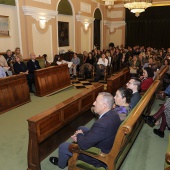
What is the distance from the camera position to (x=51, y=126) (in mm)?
2904

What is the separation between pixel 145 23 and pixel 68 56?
26.8 feet

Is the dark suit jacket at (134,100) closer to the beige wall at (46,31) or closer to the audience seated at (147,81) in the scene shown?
the audience seated at (147,81)

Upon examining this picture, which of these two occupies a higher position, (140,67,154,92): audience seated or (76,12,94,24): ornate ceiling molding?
(76,12,94,24): ornate ceiling molding

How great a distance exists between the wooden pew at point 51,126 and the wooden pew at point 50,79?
241 cm

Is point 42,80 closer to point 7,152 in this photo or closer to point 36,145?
point 7,152

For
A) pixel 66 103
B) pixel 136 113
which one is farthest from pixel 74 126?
pixel 136 113

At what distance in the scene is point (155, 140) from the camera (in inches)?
142

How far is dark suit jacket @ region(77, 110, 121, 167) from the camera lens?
6.68 ft

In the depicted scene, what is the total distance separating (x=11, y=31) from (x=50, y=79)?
109 inches

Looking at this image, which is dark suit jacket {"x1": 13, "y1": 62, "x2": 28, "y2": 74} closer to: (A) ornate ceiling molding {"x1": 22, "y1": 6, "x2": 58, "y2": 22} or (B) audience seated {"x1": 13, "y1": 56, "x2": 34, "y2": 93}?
(B) audience seated {"x1": 13, "y1": 56, "x2": 34, "y2": 93}

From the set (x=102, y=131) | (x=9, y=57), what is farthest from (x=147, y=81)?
(x=9, y=57)

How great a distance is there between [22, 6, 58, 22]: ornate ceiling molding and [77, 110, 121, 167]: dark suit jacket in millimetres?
6829

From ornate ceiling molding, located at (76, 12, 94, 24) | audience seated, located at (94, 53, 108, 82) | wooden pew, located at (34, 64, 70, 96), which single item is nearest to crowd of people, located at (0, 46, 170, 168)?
wooden pew, located at (34, 64, 70, 96)

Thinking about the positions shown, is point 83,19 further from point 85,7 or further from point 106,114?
point 106,114
